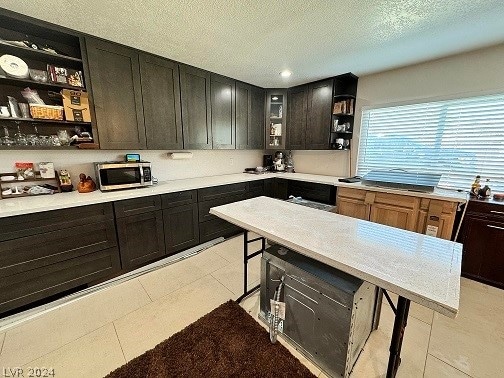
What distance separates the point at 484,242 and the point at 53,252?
4.22 metres

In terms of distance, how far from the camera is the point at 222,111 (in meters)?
3.20

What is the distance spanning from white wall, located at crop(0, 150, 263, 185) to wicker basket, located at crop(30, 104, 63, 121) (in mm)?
388

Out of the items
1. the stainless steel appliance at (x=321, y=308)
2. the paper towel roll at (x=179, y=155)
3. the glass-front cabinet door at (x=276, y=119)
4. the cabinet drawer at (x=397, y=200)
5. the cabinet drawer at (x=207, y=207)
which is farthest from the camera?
the glass-front cabinet door at (x=276, y=119)

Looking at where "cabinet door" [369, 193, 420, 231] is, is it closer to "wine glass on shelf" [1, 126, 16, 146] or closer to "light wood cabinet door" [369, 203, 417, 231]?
"light wood cabinet door" [369, 203, 417, 231]

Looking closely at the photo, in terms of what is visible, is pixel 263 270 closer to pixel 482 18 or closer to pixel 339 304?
pixel 339 304

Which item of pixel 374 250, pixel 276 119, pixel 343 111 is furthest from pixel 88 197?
pixel 343 111

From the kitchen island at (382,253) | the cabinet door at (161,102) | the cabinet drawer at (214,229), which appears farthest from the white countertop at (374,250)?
the cabinet door at (161,102)

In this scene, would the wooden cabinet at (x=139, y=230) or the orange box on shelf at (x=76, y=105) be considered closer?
the orange box on shelf at (x=76, y=105)

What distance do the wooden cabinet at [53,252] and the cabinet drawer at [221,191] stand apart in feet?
3.53

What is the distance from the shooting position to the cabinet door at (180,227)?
2.52 meters

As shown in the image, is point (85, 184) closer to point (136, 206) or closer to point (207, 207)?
point (136, 206)

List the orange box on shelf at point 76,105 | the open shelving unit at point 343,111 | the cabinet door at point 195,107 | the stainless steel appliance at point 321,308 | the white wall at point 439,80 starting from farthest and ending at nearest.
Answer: the open shelving unit at point 343,111 → the cabinet door at point 195,107 → the white wall at point 439,80 → the orange box on shelf at point 76,105 → the stainless steel appliance at point 321,308

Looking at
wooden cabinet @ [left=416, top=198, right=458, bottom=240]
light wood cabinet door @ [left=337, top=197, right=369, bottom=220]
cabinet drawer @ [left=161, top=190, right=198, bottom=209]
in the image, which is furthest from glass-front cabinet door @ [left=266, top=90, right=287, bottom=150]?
wooden cabinet @ [left=416, top=198, right=458, bottom=240]

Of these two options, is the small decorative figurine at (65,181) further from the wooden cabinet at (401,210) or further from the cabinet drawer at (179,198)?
the wooden cabinet at (401,210)
